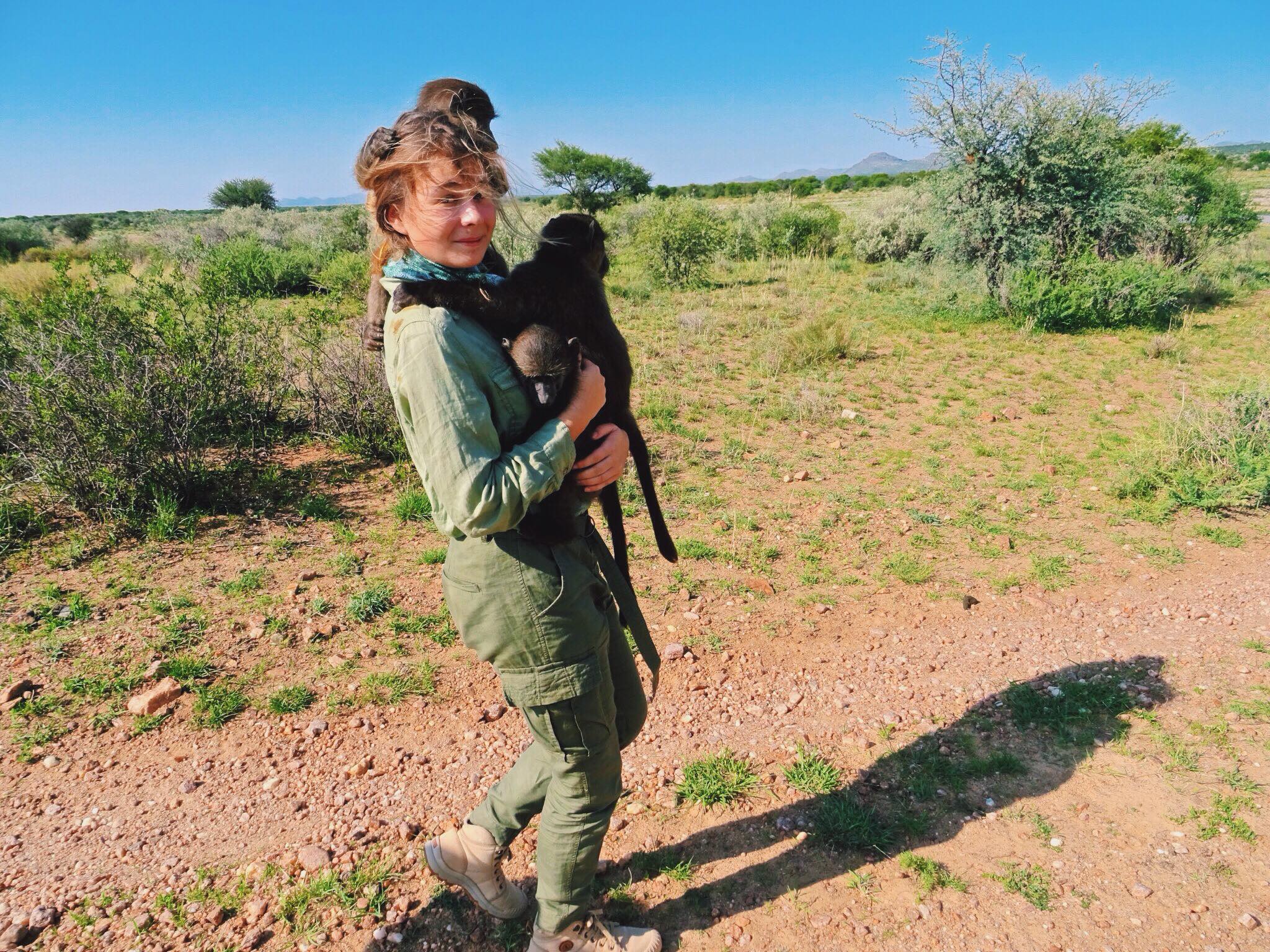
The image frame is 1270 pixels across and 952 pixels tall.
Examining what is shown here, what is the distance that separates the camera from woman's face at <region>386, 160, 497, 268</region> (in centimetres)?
137

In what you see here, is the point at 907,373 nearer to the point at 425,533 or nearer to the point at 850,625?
the point at 850,625

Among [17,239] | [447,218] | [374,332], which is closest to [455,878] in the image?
[374,332]

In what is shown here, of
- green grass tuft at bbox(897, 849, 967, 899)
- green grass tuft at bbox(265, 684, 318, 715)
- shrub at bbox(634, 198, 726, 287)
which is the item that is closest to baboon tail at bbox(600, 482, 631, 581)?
green grass tuft at bbox(897, 849, 967, 899)

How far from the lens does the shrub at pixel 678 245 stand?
12438 mm

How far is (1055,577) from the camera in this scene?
4004 millimetres

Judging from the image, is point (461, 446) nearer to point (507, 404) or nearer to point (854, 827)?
point (507, 404)

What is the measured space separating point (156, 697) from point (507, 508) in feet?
8.49

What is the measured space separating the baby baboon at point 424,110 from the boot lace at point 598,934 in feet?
5.24

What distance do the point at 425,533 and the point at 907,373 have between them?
5.77 meters

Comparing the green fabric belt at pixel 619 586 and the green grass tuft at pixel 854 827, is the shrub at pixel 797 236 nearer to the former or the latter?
the green grass tuft at pixel 854 827

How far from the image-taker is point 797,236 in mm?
16688

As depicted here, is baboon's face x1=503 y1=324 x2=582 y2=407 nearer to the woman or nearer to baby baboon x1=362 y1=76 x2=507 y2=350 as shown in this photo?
the woman

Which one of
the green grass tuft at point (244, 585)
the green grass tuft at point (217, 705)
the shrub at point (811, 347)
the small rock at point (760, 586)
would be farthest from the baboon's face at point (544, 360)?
the shrub at point (811, 347)

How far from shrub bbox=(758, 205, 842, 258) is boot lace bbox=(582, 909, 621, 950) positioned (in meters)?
15.5
